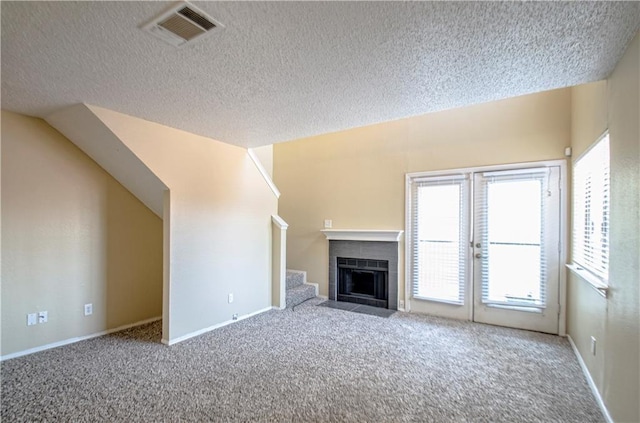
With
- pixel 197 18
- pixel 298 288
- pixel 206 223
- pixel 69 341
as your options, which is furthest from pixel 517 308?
pixel 69 341

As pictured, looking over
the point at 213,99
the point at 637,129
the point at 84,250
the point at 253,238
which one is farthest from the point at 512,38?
the point at 84,250

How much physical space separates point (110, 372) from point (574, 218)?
15.9 feet

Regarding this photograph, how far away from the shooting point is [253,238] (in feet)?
14.8

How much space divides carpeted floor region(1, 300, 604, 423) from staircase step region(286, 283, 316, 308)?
1.08m

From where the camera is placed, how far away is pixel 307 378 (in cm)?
263

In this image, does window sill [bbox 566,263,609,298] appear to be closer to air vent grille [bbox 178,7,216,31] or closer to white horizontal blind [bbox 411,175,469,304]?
white horizontal blind [bbox 411,175,469,304]

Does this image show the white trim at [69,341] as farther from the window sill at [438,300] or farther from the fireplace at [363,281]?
the window sill at [438,300]

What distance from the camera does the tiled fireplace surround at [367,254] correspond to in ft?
15.6

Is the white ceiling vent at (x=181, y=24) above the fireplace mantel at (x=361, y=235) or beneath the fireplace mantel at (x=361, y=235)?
above

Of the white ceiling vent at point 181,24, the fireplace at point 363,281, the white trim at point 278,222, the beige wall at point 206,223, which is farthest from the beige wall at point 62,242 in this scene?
the fireplace at point 363,281

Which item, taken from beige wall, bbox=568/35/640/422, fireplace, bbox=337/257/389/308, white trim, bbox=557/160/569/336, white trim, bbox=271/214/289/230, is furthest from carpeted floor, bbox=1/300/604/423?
white trim, bbox=271/214/289/230

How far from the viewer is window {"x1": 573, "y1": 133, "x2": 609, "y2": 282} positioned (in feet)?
7.89

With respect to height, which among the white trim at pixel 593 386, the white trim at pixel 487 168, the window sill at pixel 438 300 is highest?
the white trim at pixel 487 168

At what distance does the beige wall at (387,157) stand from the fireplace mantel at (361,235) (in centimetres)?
11
